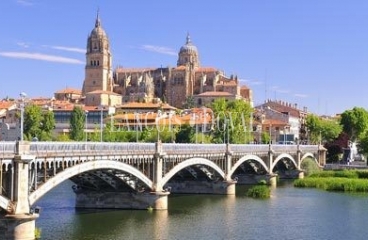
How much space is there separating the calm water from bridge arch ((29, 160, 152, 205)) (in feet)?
9.69

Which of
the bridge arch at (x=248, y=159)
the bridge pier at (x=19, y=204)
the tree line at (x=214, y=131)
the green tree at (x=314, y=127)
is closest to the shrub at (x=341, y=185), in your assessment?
the bridge arch at (x=248, y=159)

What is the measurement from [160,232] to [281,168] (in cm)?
5733

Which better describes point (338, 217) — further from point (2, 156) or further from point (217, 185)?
point (2, 156)

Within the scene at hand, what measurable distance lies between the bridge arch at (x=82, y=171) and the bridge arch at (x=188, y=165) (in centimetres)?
283

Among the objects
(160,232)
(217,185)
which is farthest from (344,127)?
(160,232)

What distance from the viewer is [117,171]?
4391cm

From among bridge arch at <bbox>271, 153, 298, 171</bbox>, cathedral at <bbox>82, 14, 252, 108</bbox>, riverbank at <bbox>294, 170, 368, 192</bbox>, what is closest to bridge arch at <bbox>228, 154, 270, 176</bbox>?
bridge arch at <bbox>271, 153, 298, 171</bbox>

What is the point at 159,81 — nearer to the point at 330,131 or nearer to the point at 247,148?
the point at 330,131

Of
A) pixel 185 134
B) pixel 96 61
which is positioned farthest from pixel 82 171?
pixel 96 61

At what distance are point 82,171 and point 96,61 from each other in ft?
507

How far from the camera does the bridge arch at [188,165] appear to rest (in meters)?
49.5

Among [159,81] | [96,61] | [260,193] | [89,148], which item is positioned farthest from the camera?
[159,81]

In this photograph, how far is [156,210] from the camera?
47594mm

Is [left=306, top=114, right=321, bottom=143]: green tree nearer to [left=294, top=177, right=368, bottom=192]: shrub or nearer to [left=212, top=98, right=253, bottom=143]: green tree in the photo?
[left=212, top=98, right=253, bottom=143]: green tree
